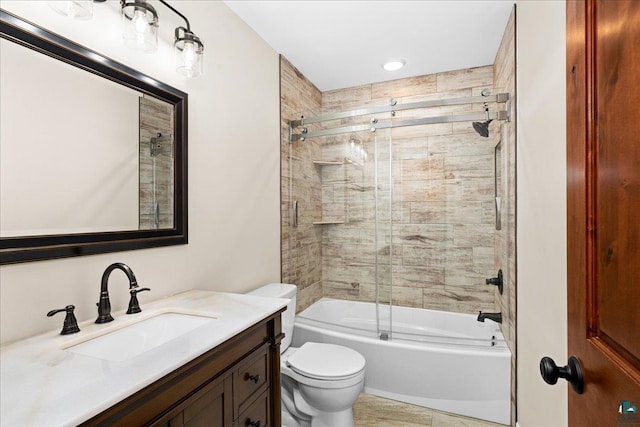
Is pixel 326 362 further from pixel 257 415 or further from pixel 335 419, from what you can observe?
pixel 257 415

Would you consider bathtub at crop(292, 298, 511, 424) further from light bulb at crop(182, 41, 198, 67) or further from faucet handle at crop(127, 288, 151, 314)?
light bulb at crop(182, 41, 198, 67)

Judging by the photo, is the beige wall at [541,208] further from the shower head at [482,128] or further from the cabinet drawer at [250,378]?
the cabinet drawer at [250,378]

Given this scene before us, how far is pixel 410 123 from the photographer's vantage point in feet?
8.42

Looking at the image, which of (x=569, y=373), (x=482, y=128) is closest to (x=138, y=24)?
(x=569, y=373)

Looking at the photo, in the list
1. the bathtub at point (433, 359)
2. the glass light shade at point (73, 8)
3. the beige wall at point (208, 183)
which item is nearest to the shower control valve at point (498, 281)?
the bathtub at point (433, 359)

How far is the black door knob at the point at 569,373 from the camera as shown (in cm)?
67


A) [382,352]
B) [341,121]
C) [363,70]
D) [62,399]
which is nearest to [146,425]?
[62,399]

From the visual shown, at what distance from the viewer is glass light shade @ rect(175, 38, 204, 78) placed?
1.48m

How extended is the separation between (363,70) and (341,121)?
50cm

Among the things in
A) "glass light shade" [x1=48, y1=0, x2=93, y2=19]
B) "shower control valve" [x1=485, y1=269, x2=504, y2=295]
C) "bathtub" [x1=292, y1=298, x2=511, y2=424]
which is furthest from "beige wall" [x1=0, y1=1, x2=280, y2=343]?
"shower control valve" [x1=485, y1=269, x2=504, y2=295]

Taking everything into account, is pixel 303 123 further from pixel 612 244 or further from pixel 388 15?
pixel 612 244

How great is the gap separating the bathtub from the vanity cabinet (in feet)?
3.52

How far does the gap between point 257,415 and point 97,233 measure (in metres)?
0.94

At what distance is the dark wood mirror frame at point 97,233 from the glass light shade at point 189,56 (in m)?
0.14
